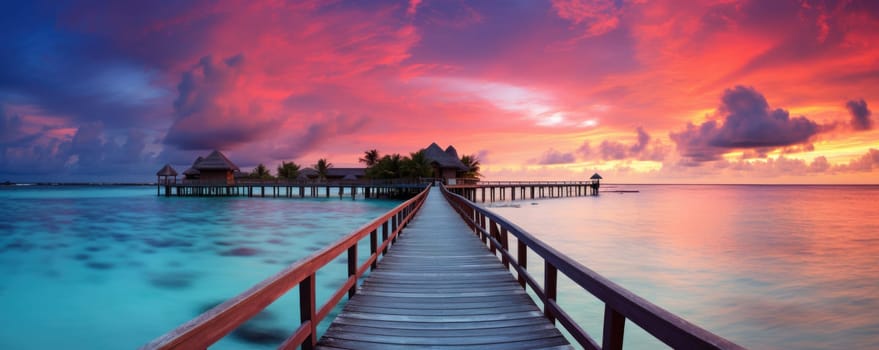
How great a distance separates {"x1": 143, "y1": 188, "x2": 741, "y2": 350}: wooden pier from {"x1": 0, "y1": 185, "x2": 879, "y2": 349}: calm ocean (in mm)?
4031

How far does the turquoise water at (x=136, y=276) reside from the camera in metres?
8.30

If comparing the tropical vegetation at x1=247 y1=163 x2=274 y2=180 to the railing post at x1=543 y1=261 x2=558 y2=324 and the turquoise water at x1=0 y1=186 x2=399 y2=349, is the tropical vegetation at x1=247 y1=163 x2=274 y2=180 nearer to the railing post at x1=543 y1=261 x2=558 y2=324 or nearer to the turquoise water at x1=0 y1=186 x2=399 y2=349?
the turquoise water at x1=0 y1=186 x2=399 y2=349

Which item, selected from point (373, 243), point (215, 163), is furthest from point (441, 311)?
point (215, 163)

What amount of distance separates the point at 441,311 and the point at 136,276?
1284 centimetres

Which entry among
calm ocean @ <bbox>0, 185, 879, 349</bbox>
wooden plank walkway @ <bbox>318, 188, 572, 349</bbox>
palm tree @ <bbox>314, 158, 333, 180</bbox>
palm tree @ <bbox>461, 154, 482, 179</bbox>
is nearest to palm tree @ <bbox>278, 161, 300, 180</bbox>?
palm tree @ <bbox>314, 158, 333, 180</bbox>

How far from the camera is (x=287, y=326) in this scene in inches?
324

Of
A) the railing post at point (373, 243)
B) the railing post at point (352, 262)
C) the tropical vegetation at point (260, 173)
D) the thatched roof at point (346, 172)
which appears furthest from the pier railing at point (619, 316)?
the tropical vegetation at point (260, 173)

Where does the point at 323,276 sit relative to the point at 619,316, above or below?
below

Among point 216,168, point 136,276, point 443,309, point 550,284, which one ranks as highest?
point 216,168

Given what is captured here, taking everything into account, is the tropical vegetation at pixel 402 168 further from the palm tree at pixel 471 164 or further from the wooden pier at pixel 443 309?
the wooden pier at pixel 443 309

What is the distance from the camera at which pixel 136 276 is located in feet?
40.9

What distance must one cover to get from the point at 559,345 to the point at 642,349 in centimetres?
562

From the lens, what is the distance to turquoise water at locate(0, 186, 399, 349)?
8.30m

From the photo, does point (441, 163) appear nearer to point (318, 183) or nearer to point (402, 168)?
point (402, 168)
